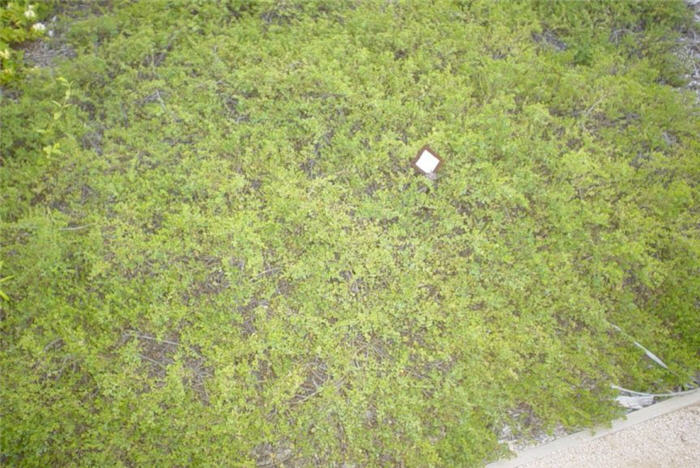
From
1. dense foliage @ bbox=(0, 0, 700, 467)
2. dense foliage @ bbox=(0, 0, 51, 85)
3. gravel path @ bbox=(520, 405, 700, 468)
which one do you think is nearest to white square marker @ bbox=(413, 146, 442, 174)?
dense foliage @ bbox=(0, 0, 700, 467)

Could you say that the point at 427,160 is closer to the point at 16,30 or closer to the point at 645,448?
the point at 645,448

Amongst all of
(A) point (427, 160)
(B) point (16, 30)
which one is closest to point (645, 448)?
(A) point (427, 160)

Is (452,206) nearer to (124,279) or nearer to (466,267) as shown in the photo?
(466,267)

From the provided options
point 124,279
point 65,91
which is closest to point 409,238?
point 124,279

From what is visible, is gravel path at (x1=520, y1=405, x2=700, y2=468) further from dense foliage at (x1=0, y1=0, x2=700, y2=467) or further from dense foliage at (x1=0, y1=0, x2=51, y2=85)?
dense foliage at (x1=0, y1=0, x2=51, y2=85)

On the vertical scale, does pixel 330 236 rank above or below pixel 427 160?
below

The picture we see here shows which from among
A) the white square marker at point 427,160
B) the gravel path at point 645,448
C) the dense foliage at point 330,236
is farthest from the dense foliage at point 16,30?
the gravel path at point 645,448
